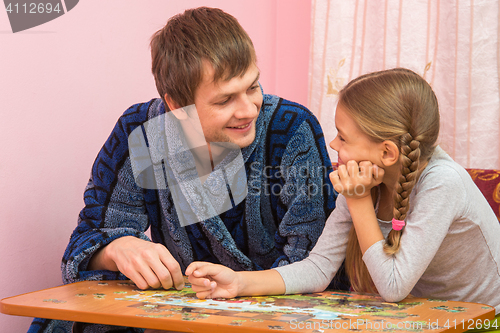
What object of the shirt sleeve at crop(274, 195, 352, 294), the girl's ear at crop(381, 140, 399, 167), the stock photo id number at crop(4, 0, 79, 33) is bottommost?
the shirt sleeve at crop(274, 195, 352, 294)

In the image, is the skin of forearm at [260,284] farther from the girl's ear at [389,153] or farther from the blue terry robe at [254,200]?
the girl's ear at [389,153]

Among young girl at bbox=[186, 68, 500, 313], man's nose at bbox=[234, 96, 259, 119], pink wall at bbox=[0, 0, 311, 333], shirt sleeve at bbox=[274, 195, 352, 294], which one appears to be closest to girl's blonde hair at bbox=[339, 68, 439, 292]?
young girl at bbox=[186, 68, 500, 313]

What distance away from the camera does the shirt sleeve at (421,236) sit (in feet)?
2.91

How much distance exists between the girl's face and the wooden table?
0.30 metres

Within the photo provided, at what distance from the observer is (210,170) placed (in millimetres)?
1288

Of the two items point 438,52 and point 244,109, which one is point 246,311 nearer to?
point 244,109

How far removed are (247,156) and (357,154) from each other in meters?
0.32

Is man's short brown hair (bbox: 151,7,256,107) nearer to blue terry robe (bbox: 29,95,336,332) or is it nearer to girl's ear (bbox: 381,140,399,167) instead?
blue terry robe (bbox: 29,95,336,332)

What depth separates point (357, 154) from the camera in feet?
3.40

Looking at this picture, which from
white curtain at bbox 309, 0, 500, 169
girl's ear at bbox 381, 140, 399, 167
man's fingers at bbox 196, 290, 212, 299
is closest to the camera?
man's fingers at bbox 196, 290, 212, 299

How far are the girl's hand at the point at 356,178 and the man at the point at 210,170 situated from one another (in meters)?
0.21

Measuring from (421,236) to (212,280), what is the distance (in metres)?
0.42

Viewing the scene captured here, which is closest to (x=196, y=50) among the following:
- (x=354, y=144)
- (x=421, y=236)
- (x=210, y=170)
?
(x=210, y=170)

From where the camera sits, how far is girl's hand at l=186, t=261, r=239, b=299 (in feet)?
2.87
